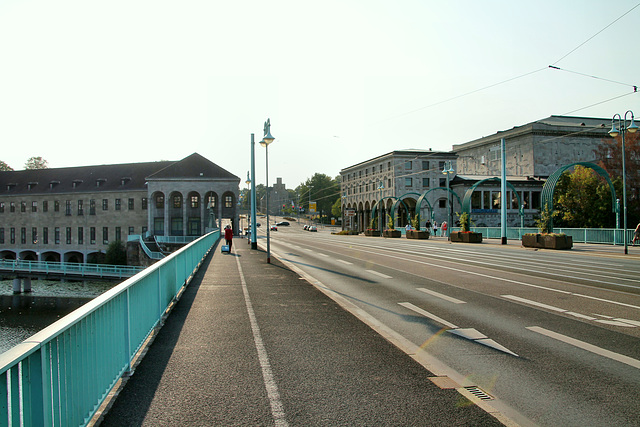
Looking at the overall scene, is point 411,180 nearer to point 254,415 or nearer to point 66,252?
point 66,252

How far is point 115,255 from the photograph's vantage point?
65.9 m

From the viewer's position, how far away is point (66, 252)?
73.6 meters

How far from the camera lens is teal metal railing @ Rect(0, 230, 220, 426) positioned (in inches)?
104

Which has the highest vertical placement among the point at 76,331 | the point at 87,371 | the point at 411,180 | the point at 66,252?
the point at 411,180

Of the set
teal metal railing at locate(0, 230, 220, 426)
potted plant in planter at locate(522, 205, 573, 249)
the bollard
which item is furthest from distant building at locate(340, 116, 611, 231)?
teal metal railing at locate(0, 230, 220, 426)

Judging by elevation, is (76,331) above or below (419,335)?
above

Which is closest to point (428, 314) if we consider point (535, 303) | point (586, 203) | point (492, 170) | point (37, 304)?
point (535, 303)

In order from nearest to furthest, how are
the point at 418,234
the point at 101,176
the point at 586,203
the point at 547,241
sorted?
the point at 547,241, the point at 418,234, the point at 586,203, the point at 101,176

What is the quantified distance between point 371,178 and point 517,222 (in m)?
27.8

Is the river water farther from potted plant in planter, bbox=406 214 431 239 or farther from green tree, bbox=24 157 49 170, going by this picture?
green tree, bbox=24 157 49 170

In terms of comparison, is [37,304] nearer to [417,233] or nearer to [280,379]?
[417,233]

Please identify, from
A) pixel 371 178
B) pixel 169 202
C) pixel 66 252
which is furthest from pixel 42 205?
pixel 371 178

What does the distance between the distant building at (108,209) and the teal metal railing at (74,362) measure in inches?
2635

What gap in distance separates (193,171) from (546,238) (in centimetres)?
5793
